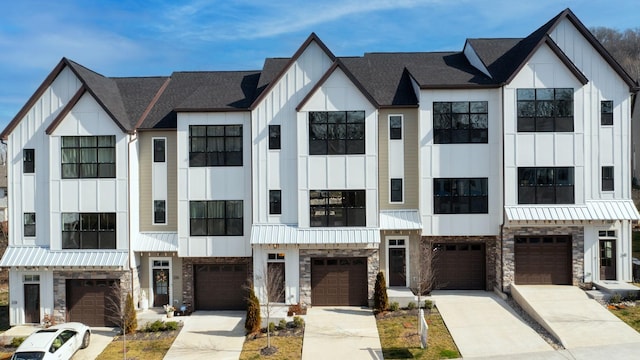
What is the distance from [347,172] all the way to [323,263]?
4.55m

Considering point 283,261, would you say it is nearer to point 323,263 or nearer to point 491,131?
point 323,263

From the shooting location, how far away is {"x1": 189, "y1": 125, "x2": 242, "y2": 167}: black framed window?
21.5 metres

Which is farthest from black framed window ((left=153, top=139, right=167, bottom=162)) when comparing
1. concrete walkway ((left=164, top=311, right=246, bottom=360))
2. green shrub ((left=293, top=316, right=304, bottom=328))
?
green shrub ((left=293, top=316, right=304, bottom=328))

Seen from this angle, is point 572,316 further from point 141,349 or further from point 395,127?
point 141,349

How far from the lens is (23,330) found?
20.3 metres

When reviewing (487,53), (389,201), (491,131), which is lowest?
(389,201)

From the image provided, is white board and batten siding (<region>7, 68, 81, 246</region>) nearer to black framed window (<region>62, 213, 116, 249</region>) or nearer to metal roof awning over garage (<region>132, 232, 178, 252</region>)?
black framed window (<region>62, 213, 116, 249</region>)

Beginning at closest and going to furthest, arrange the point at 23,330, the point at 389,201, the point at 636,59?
the point at 23,330, the point at 389,201, the point at 636,59

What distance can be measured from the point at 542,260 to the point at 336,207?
33.6 feet

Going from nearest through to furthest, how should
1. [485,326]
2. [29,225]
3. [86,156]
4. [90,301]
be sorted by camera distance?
[485,326], [86,156], [90,301], [29,225]

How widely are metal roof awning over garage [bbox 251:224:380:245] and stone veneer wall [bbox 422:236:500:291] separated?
3278mm

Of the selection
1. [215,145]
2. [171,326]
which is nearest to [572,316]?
[171,326]

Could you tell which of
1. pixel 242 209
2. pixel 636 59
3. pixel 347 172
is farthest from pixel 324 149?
pixel 636 59

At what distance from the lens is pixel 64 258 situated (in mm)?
20406
